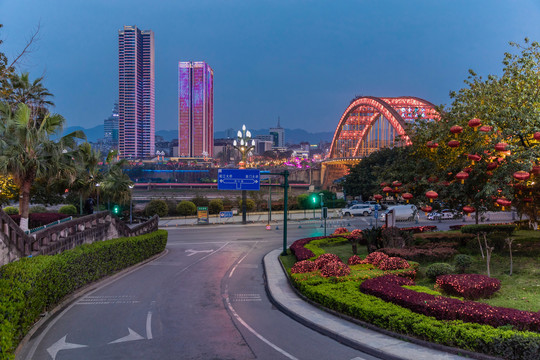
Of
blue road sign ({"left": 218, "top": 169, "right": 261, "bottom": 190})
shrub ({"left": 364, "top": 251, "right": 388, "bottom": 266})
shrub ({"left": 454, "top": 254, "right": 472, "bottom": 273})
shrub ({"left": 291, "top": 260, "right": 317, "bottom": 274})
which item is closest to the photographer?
shrub ({"left": 454, "top": 254, "right": 472, "bottom": 273})

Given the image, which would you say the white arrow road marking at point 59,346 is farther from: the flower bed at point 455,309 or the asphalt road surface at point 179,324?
the flower bed at point 455,309

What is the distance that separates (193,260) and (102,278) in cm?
798

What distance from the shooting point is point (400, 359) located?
1027cm

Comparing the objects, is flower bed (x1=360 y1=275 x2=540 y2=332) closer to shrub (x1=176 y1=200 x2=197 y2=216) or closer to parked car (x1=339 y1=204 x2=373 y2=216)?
parked car (x1=339 y1=204 x2=373 y2=216)

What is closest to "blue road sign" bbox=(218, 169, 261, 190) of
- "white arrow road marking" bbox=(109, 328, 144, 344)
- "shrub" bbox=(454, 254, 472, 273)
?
"shrub" bbox=(454, 254, 472, 273)

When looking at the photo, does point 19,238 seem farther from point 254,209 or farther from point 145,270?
point 254,209

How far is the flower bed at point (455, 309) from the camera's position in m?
10.7

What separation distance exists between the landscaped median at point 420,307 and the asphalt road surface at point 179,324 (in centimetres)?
→ 161

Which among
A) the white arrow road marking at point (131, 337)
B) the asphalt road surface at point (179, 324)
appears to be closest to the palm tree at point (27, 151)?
the asphalt road surface at point (179, 324)

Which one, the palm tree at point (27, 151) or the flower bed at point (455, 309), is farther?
the palm tree at point (27, 151)

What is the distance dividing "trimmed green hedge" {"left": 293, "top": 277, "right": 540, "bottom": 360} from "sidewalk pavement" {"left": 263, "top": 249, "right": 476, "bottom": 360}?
30 centimetres

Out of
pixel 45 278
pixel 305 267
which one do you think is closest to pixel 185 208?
pixel 305 267

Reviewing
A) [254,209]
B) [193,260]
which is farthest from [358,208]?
[193,260]

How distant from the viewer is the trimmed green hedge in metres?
9.79
